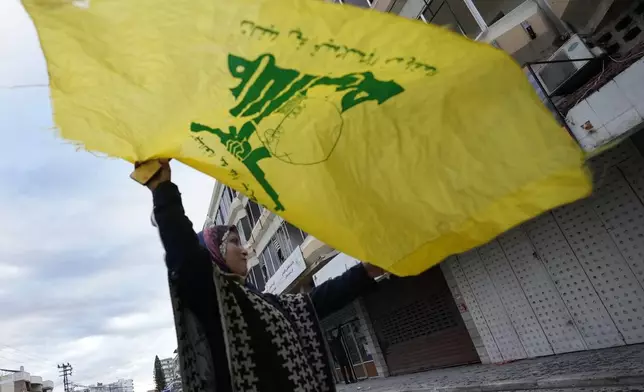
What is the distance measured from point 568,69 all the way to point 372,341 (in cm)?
1051

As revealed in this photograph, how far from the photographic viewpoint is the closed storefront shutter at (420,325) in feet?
34.8

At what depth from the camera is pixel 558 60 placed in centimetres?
700

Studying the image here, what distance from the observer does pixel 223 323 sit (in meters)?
1.39

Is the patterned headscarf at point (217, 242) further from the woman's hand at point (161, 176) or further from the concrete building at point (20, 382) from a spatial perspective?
the concrete building at point (20, 382)

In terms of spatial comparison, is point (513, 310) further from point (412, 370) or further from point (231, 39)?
point (231, 39)

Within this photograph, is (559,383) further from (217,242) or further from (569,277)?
(217,242)

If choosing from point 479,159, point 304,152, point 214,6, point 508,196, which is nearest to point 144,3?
point 214,6

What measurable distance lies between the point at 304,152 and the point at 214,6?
25.5 inches

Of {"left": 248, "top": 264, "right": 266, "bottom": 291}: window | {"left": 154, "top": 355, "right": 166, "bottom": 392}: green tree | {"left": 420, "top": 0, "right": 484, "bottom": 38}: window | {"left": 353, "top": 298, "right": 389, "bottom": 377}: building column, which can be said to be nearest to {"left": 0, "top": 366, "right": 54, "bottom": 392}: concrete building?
{"left": 154, "top": 355, "right": 166, "bottom": 392}: green tree

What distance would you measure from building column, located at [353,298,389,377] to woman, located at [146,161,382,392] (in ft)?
42.5

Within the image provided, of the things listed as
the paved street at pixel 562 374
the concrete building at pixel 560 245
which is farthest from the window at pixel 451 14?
the paved street at pixel 562 374

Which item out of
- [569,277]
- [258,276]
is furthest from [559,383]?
[258,276]

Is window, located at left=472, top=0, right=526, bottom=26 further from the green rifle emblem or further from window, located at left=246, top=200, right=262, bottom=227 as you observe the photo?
window, located at left=246, top=200, right=262, bottom=227

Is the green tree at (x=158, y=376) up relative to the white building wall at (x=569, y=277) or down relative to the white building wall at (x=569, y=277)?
up
